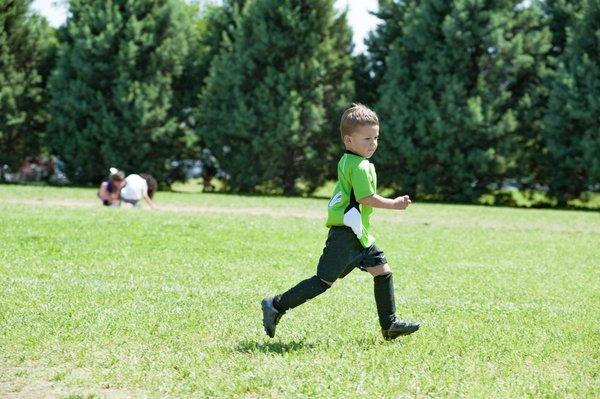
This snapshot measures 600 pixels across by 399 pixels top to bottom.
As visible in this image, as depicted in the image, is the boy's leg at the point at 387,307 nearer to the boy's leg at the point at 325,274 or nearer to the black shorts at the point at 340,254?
the black shorts at the point at 340,254

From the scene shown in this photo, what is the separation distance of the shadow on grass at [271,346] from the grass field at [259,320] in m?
0.03

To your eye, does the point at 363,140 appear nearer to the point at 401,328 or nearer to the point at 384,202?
the point at 384,202

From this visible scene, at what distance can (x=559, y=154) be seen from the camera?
33.9 metres

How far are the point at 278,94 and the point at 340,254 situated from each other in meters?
31.9

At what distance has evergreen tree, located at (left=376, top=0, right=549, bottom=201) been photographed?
34938 millimetres

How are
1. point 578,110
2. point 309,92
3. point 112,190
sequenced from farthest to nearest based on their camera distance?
point 309,92, point 578,110, point 112,190

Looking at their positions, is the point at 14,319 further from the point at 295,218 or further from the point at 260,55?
the point at 260,55

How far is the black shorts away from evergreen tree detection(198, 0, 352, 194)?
99.1ft

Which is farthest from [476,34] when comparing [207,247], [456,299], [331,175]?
[456,299]

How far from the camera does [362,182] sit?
6.11 meters

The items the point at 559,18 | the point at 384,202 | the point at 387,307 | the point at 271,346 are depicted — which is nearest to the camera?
the point at 384,202

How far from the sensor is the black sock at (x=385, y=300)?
6.42 meters

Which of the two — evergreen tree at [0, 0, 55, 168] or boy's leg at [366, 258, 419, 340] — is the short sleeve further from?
evergreen tree at [0, 0, 55, 168]

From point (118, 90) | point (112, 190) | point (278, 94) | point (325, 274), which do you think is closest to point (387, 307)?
point (325, 274)
